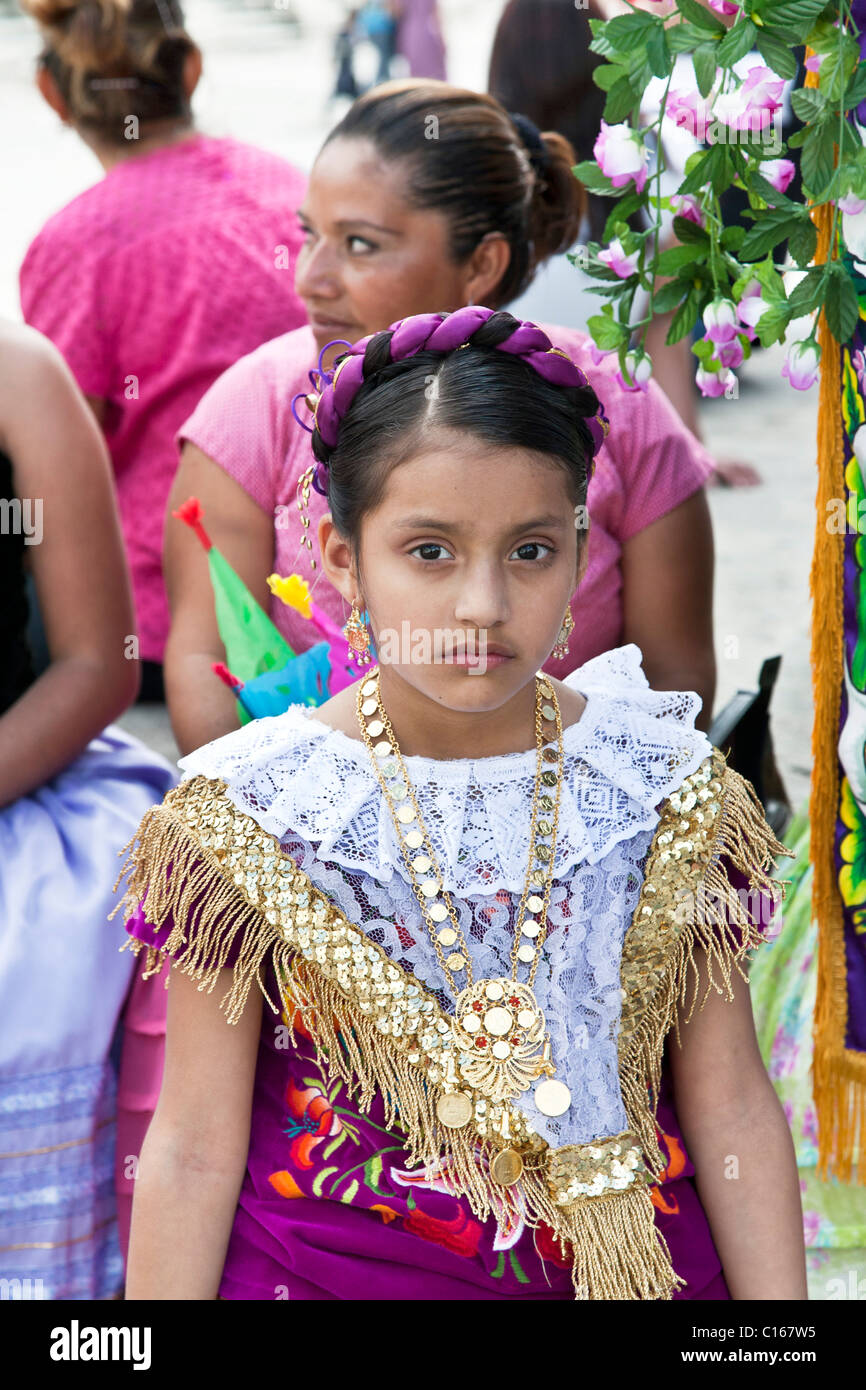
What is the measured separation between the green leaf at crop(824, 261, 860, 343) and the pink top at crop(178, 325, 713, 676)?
0.69 m

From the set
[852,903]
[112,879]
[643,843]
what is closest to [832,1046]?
[852,903]

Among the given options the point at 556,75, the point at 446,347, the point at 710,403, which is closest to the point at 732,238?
the point at 446,347

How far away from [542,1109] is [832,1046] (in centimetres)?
77

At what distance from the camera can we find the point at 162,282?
3320 millimetres

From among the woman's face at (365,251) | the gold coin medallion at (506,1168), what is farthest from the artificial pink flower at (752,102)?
the gold coin medallion at (506,1168)

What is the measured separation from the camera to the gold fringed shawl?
4.96 feet

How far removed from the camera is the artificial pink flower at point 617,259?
1.70m

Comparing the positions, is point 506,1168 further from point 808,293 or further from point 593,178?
point 593,178

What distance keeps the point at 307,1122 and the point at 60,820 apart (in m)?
0.78

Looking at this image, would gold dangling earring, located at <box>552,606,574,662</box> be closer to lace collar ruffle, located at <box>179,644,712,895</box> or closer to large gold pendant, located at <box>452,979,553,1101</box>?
lace collar ruffle, located at <box>179,644,712,895</box>

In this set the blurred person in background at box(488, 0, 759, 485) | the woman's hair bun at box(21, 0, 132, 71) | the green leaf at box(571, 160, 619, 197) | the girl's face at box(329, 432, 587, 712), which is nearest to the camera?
the girl's face at box(329, 432, 587, 712)

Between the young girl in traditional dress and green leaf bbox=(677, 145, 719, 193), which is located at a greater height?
green leaf bbox=(677, 145, 719, 193)

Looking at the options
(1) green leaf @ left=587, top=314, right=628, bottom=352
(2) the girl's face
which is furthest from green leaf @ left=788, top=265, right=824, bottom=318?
(2) the girl's face

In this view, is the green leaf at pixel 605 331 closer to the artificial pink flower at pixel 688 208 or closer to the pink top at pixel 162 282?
the artificial pink flower at pixel 688 208
